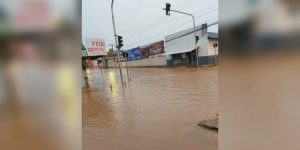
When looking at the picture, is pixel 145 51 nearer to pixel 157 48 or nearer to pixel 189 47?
pixel 157 48

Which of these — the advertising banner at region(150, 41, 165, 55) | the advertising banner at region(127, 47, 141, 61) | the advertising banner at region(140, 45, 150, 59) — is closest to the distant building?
the advertising banner at region(150, 41, 165, 55)

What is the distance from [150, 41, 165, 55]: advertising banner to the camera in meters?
29.9

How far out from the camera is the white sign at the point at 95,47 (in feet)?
48.8

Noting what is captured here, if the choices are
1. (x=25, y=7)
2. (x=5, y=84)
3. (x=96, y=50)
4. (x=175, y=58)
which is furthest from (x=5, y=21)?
(x=175, y=58)

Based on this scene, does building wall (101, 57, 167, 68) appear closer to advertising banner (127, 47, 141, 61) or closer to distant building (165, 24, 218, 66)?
advertising banner (127, 47, 141, 61)

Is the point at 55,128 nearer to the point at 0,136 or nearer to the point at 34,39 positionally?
the point at 0,136

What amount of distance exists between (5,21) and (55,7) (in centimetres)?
16

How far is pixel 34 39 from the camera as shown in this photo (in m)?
0.76

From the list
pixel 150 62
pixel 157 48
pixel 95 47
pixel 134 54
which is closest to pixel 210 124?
pixel 95 47

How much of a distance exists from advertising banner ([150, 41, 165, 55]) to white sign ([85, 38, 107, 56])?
13809mm

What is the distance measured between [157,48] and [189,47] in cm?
914

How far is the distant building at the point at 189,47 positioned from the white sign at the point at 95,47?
833 cm

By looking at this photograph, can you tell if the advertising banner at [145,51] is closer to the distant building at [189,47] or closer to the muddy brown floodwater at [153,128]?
the distant building at [189,47]

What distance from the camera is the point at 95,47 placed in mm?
15609
